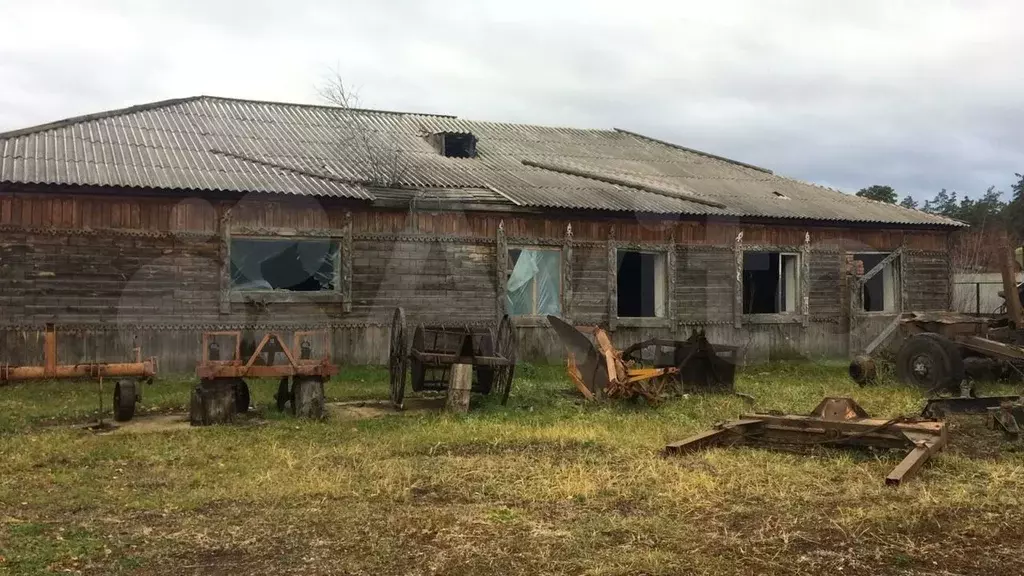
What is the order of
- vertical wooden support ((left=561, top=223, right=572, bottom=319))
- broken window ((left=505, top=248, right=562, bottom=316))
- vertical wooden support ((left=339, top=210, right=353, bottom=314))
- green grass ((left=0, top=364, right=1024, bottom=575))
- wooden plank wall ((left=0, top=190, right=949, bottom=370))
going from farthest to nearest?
vertical wooden support ((left=561, top=223, right=572, bottom=319)), broken window ((left=505, top=248, right=562, bottom=316)), vertical wooden support ((left=339, top=210, right=353, bottom=314)), wooden plank wall ((left=0, top=190, right=949, bottom=370)), green grass ((left=0, top=364, right=1024, bottom=575))

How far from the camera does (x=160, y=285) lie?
1309cm

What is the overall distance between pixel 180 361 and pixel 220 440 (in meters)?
5.44

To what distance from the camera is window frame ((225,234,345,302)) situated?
44.4ft

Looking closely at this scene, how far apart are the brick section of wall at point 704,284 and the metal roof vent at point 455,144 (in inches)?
216

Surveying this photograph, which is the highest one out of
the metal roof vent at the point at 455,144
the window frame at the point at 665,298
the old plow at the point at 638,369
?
the metal roof vent at the point at 455,144

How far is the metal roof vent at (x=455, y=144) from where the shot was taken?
18.7 meters

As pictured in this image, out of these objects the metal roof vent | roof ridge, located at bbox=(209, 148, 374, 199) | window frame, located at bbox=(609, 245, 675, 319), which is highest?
the metal roof vent

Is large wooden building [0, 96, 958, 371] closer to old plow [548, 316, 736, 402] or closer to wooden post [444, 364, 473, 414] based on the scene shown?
old plow [548, 316, 736, 402]

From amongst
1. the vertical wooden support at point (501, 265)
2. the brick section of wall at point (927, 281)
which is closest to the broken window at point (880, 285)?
the brick section of wall at point (927, 281)

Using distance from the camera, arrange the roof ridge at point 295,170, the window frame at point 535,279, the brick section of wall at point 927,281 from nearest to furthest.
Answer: the roof ridge at point 295,170 < the window frame at point 535,279 < the brick section of wall at point 927,281

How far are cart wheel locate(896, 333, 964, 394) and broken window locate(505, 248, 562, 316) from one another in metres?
6.26

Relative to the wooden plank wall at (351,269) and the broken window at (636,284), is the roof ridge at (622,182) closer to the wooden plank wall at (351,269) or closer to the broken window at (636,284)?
the wooden plank wall at (351,269)

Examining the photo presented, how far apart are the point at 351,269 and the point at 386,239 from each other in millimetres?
842

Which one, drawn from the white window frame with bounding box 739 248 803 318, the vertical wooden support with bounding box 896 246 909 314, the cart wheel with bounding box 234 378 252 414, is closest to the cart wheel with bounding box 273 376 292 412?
the cart wheel with bounding box 234 378 252 414
